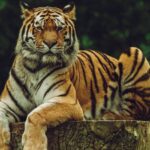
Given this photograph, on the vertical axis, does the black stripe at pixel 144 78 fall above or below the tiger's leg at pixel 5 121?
above

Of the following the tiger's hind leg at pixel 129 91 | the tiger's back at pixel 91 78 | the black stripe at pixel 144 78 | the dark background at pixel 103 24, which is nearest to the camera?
the tiger's back at pixel 91 78

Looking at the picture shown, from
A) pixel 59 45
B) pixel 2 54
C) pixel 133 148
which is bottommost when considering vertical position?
pixel 2 54

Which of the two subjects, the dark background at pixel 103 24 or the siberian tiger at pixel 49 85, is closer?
the siberian tiger at pixel 49 85

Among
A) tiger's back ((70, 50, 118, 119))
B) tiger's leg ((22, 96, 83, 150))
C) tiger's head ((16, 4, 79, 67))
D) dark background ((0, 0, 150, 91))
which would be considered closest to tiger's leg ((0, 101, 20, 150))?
tiger's leg ((22, 96, 83, 150))

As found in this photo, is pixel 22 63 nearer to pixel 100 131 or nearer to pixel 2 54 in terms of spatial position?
pixel 100 131

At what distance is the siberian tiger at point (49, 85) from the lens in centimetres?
1041

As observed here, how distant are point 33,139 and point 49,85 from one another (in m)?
0.82

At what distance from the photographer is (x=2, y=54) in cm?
2233

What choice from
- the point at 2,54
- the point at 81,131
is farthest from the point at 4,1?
the point at 81,131

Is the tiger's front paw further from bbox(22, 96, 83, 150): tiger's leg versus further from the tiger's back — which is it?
the tiger's back

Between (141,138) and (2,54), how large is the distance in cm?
1224

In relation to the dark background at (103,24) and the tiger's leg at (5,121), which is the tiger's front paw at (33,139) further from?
the dark background at (103,24)

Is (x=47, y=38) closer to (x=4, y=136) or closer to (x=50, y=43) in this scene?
(x=50, y=43)

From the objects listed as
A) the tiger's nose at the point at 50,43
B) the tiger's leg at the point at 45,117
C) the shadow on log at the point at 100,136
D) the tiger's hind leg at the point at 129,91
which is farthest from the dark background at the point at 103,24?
the shadow on log at the point at 100,136
